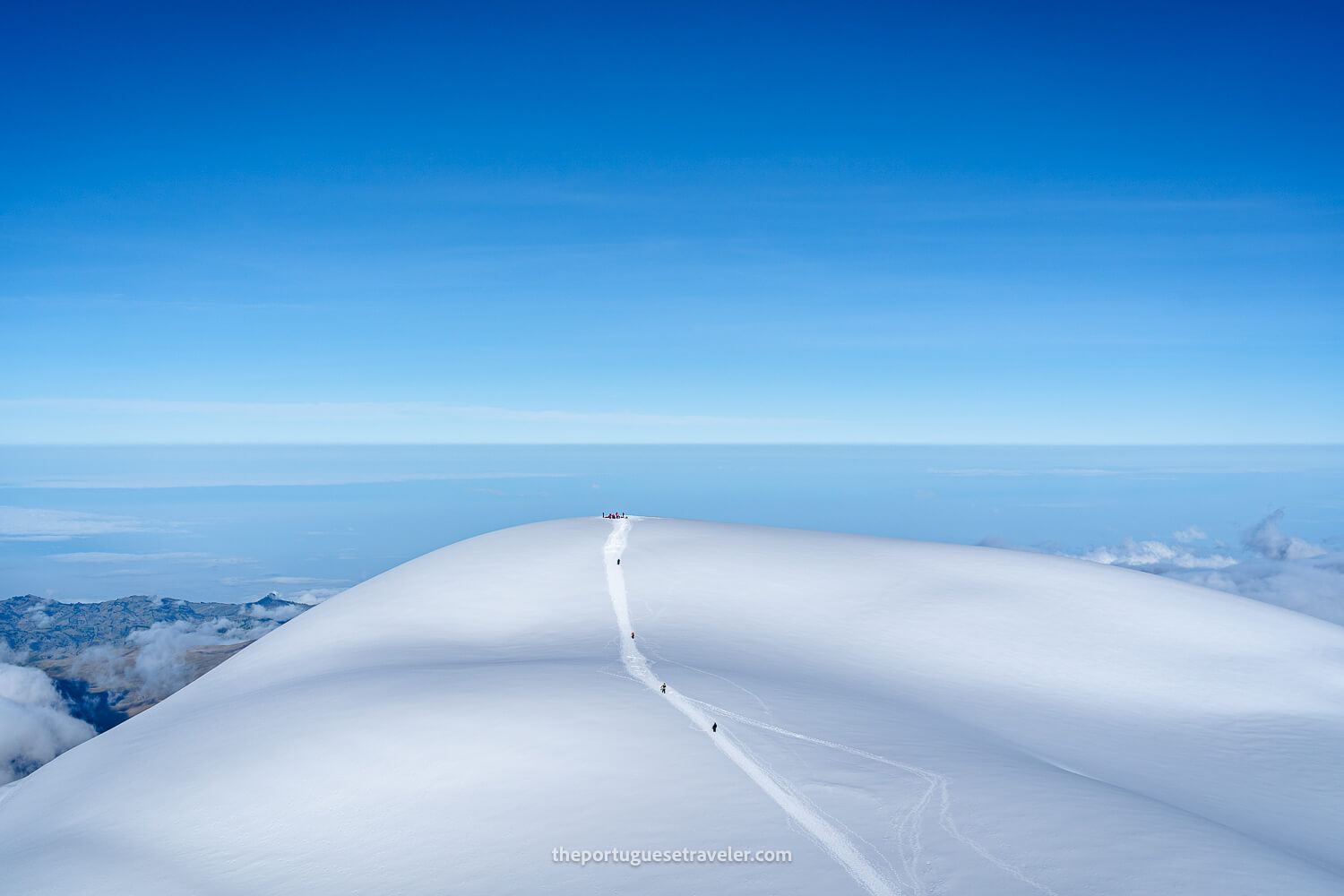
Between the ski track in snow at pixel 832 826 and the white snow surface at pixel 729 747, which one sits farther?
the white snow surface at pixel 729 747

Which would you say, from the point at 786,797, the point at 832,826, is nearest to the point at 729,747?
the point at 786,797

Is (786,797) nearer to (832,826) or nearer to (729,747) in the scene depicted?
(832,826)

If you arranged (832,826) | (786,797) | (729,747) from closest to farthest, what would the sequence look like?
(832,826) < (786,797) < (729,747)

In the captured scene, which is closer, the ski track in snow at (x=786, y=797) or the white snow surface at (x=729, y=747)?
the ski track in snow at (x=786, y=797)

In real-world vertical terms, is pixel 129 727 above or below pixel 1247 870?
below

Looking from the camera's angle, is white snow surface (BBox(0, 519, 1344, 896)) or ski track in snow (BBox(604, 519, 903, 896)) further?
white snow surface (BBox(0, 519, 1344, 896))

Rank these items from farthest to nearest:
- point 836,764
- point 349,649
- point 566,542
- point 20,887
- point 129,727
A: point 566,542 → point 349,649 → point 129,727 → point 836,764 → point 20,887

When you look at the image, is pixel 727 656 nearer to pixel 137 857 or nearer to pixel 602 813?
pixel 602 813

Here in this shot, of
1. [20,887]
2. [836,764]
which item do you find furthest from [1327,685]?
[20,887]
